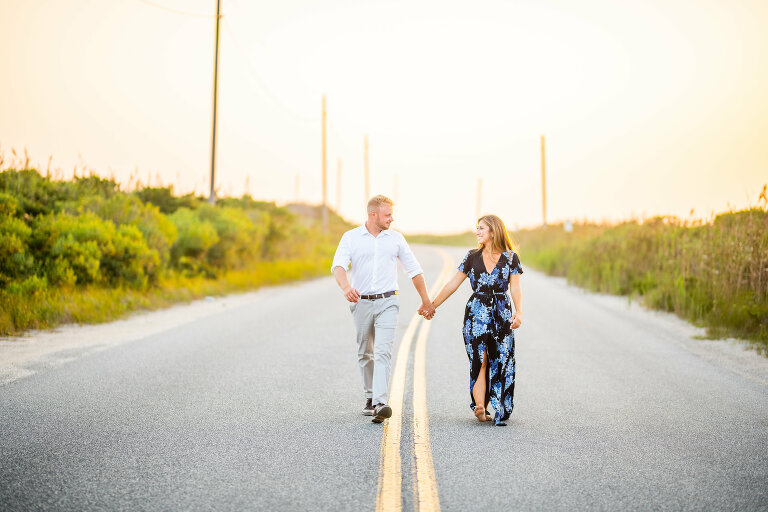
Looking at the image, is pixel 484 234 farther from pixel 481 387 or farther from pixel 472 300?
pixel 481 387

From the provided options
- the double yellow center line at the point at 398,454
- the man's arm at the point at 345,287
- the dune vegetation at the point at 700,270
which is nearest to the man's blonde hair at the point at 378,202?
the man's arm at the point at 345,287

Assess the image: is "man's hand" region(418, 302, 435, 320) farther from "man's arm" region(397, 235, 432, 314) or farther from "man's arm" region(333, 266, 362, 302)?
"man's arm" region(333, 266, 362, 302)

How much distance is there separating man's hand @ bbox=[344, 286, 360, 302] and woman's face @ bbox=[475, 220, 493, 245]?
4.01 ft

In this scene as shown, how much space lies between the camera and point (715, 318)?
1255 centimetres

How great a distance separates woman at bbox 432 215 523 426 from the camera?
6336mm

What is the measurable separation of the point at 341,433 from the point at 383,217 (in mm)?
1946

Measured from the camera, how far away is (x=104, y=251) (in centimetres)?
1519

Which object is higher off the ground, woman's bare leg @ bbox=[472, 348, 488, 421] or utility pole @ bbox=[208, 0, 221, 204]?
utility pole @ bbox=[208, 0, 221, 204]

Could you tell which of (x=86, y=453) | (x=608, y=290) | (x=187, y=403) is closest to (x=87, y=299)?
(x=187, y=403)

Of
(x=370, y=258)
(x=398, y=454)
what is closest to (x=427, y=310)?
(x=370, y=258)

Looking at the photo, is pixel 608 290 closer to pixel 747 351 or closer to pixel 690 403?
pixel 747 351

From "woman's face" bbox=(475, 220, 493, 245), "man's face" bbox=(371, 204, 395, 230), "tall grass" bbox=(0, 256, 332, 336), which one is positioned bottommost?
"tall grass" bbox=(0, 256, 332, 336)

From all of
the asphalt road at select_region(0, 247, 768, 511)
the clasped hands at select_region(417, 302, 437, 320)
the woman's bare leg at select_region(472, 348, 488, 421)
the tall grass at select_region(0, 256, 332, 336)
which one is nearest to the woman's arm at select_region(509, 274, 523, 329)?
the woman's bare leg at select_region(472, 348, 488, 421)

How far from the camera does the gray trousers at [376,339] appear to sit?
628 cm
